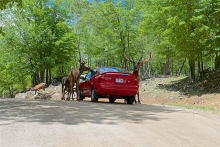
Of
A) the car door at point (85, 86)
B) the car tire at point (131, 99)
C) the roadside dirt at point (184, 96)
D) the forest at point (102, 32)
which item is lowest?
the roadside dirt at point (184, 96)

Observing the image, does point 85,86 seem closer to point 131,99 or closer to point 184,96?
point 131,99

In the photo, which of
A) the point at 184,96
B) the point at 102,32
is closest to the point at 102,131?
the point at 184,96

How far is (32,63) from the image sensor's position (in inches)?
1135

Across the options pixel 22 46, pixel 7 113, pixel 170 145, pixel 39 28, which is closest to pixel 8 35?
pixel 22 46

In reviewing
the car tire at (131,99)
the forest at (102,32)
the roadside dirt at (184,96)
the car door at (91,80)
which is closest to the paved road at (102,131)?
the car tire at (131,99)

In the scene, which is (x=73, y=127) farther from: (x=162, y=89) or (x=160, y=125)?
(x=162, y=89)

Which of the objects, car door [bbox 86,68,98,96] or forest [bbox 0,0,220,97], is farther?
forest [bbox 0,0,220,97]

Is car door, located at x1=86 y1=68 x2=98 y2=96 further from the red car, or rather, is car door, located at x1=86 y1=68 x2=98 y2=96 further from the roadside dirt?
the roadside dirt

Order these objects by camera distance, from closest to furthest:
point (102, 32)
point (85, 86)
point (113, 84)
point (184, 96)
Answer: point (113, 84) → point (85, 86) → point (184, 96) → point (102, 32)

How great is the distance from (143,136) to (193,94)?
40.6 ft

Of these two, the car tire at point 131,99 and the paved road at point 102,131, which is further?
the car tire at point 131,99

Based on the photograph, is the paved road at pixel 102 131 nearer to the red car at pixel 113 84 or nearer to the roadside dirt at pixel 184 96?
the red car at pixel 113 84

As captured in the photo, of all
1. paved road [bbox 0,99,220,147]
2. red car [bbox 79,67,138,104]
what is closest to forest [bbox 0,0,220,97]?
red car [bbox 79,67,138,104]

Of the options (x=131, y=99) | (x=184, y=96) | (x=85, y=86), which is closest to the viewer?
(x=131, y=99)
